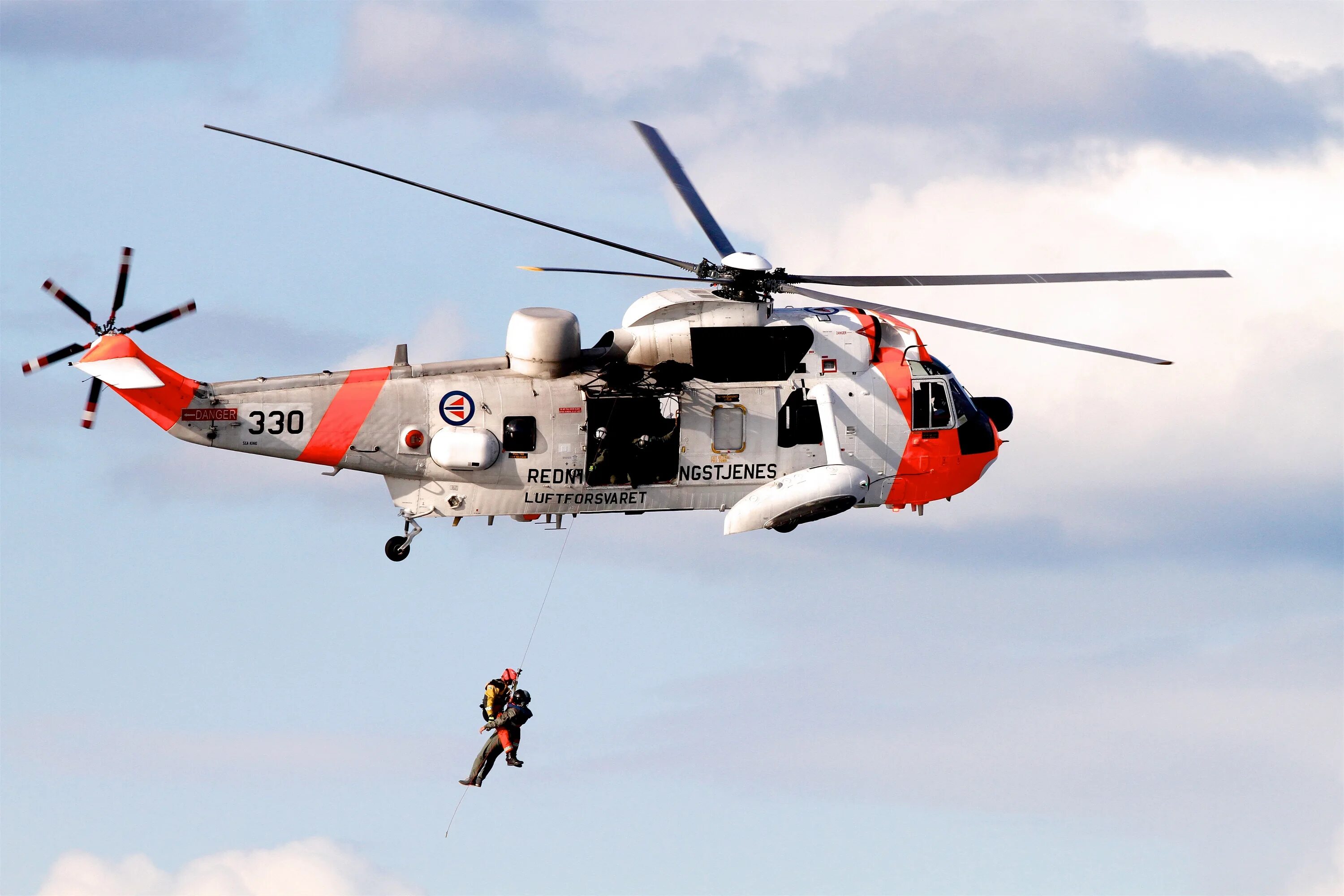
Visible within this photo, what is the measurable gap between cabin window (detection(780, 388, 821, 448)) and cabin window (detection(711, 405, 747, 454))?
865 millimetres

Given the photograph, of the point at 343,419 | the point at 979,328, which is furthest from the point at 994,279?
the point at 343,419

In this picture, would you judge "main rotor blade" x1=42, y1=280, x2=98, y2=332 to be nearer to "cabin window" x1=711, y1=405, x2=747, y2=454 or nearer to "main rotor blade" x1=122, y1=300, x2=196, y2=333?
"main rotor blade" x1=122, y1=300, x2=196, y2=333

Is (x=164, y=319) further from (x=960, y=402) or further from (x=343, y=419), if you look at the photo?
(x=960, y=402)

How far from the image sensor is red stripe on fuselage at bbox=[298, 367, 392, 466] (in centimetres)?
4328

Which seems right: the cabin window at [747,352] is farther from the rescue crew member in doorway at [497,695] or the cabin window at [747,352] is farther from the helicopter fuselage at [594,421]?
the rescue crew member in doorway at [497,695]

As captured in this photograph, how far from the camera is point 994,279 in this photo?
44156 millimetres

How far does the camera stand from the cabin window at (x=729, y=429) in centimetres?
4444

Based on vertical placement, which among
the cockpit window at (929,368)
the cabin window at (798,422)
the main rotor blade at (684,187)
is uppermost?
the main rotor blade at (684,187)

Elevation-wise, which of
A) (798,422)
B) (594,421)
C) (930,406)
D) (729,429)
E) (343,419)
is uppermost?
(930,406)

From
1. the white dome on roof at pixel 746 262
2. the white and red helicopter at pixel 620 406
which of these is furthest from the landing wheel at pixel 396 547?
the white dome on roof at pixel 746 262

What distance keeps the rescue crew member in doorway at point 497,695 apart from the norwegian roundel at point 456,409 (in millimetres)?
5471

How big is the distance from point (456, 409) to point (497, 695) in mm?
6085

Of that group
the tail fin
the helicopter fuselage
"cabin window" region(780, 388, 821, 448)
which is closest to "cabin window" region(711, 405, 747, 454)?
the helicopter fuselage

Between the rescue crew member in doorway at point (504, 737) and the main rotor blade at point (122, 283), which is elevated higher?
the main rotor blade at point (122, 283)
